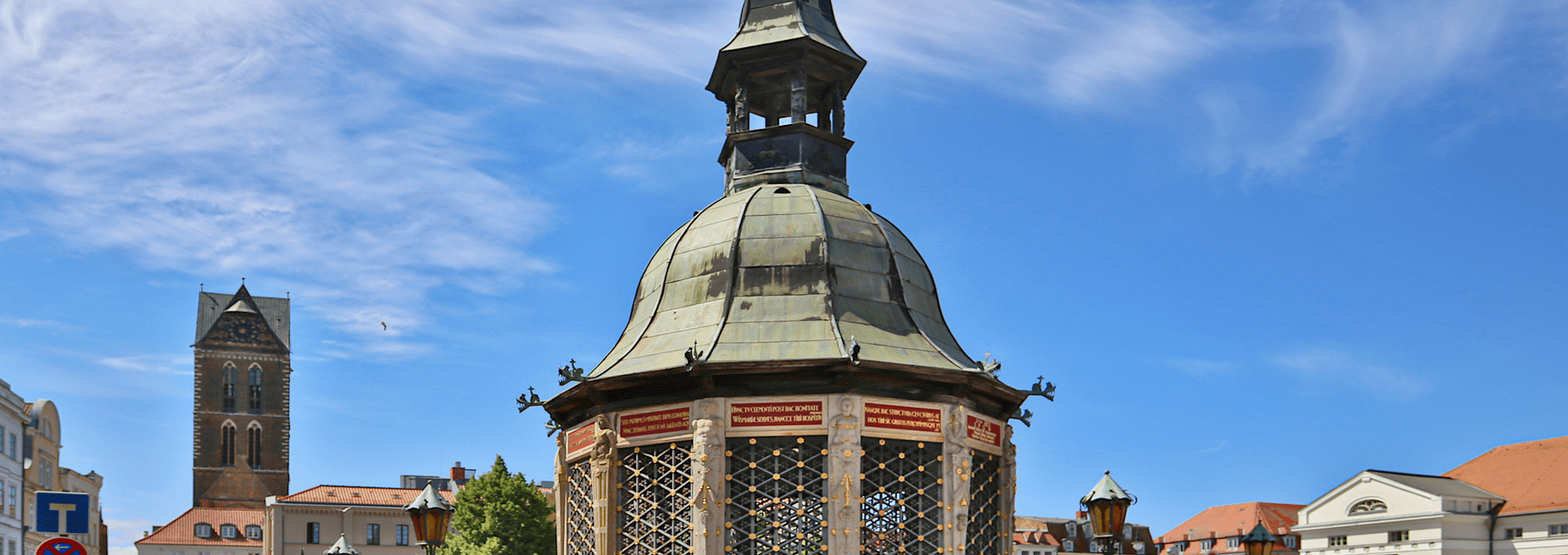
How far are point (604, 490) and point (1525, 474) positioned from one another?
70.4 meters

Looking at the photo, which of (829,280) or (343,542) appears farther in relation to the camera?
(343,542)

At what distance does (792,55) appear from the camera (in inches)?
1067

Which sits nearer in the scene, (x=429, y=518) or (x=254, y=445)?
(x=429, y=518)

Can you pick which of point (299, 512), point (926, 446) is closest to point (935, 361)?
point (926, 446)

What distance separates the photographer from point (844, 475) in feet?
69.2

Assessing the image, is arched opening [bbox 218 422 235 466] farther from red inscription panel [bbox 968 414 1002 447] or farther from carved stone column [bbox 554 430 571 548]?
red inscription panel [bbox 968 414 1002 447]

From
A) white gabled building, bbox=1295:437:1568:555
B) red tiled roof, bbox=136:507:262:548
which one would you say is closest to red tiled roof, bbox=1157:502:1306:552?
white gabled building, bbox=1295:437:1568:555

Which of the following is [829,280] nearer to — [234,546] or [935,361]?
[935,361]

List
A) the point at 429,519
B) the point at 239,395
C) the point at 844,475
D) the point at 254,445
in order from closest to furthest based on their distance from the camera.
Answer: the point at 844,475
the point at 429,519
the point at 254,445
the point at 239,395

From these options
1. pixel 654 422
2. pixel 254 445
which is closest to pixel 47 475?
pixel 654 422

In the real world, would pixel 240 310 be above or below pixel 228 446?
above

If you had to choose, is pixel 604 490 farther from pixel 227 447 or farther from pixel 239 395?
pixel 239 395

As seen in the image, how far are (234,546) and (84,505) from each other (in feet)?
284

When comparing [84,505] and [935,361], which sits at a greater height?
[935,361]
